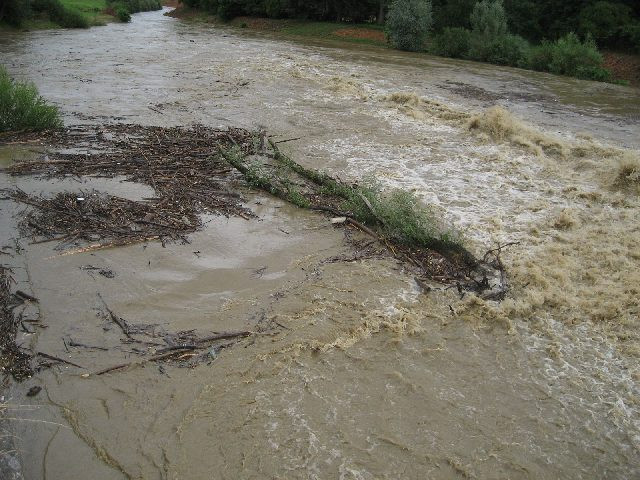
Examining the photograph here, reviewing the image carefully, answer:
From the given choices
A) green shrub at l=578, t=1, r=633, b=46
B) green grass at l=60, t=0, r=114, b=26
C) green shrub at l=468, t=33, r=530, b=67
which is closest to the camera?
green shrub at l=468, t=33, r=530, b=67

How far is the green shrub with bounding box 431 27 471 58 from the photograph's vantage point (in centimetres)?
3240

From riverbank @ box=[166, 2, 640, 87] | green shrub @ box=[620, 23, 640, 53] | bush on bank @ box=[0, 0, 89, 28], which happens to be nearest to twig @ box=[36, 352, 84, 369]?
riverbank @ box=[166, 2, 640, 87]

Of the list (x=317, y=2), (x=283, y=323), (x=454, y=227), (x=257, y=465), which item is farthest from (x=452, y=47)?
(x=257, y=465)

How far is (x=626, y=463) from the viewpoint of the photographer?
15.7 ft

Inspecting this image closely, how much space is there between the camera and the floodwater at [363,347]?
4664mm

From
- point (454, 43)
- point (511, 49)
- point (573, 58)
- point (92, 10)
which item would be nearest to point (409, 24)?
point (454, 43)

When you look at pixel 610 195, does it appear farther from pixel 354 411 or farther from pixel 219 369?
pixel 219 369

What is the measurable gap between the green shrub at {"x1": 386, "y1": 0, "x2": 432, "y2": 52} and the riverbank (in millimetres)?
2483

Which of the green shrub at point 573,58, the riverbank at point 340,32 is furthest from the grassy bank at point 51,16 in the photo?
the green shrub at point 573,58

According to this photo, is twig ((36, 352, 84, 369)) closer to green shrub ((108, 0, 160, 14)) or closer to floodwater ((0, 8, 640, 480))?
floodwater ((0, 8, 640, 480))

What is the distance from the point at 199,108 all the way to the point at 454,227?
32.6ft

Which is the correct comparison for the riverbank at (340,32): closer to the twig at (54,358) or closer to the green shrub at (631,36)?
the green shrub at (631,36)

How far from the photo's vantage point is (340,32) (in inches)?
1672

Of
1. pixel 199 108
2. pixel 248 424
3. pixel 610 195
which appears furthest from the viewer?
pixel 199 108
